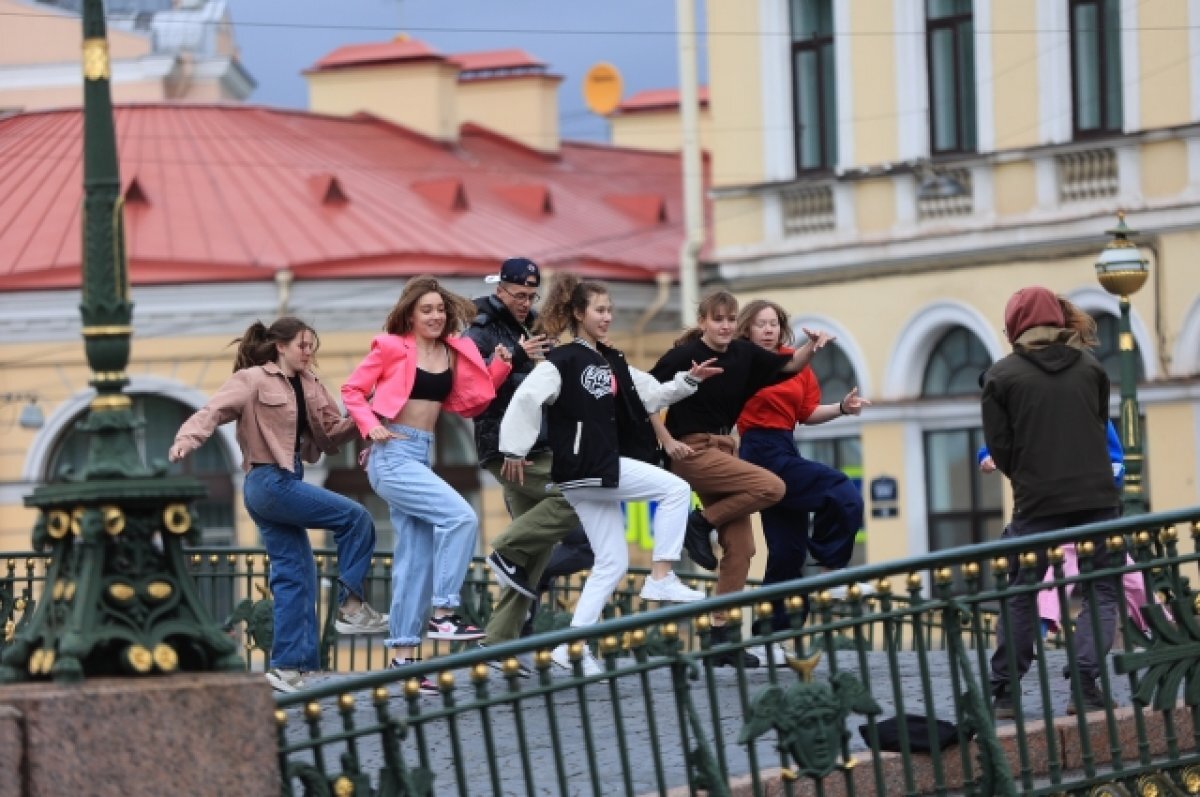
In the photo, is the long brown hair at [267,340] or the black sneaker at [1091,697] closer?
the black sneaker at [1091,697]

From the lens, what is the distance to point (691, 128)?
35.5m

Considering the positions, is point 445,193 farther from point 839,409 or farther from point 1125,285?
point 839,409

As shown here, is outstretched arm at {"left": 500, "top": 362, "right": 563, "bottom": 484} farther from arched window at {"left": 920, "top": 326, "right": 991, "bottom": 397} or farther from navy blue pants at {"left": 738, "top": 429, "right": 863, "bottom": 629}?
arched window at {"left": 920, "top": 326, "right": 991, "bottom": 397}

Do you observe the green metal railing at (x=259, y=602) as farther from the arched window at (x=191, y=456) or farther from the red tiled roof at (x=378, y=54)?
the red tiled roof at (x=378, y=54)

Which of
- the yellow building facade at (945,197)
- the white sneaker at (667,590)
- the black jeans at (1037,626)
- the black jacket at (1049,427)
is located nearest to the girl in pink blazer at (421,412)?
the white sneaker at (667,590)

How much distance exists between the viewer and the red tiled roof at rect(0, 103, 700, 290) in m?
35.2

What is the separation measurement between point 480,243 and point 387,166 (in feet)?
10.8

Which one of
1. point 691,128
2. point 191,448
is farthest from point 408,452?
point 691,128

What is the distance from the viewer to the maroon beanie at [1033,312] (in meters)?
11.6

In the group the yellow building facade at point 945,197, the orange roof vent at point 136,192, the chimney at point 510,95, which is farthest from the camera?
the chimney at point 510,95

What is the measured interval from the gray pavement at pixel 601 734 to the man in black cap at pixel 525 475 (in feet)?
1.26

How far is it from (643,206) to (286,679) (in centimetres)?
2948

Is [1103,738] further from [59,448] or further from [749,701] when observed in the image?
[59,448]

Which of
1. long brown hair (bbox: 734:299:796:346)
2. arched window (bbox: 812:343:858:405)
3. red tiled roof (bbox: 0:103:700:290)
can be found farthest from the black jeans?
red tiled roof (bbox: 0:103:700:290)
